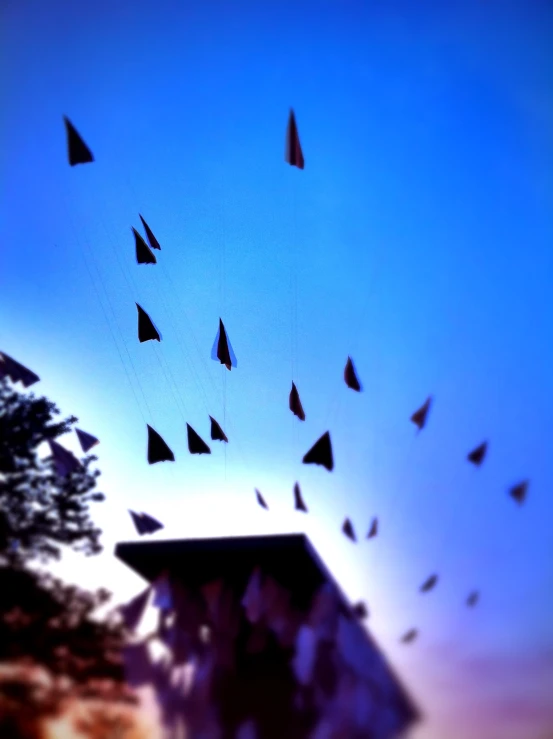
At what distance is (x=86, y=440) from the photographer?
6.59m

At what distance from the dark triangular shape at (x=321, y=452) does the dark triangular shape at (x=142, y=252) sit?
9.42ft

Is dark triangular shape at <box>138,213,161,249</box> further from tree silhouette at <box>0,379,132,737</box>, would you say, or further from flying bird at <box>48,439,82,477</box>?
tree silhouette at <box>0,379,132,737</box>

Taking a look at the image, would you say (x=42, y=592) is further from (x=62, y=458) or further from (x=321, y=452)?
(x=321, y=452)

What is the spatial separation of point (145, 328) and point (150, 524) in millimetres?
2442

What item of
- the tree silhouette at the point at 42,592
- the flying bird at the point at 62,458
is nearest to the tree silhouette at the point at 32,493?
the tree silhouette at the point at 42,592

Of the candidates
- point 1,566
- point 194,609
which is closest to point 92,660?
point 1,566

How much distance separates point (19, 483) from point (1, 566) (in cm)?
143

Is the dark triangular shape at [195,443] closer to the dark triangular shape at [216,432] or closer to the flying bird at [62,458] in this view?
the dark triangular shape at [216,432]

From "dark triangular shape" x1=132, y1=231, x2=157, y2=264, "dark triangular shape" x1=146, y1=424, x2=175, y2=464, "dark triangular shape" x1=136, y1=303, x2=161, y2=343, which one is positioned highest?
"dark triangular shape" x1=132, y1=231, x2=157, y2=264

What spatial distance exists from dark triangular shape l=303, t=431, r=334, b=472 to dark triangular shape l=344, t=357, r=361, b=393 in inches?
27.5

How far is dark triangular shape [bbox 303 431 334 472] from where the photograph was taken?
6387 mm

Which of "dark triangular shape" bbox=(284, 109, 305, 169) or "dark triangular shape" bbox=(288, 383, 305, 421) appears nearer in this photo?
"dark triangular shape" bbox=(284, 109, 305, 169)

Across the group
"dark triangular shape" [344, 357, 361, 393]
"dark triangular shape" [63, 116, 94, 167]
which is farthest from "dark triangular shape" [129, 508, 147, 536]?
"dark triangular shape" [63, 116, 94, 167]

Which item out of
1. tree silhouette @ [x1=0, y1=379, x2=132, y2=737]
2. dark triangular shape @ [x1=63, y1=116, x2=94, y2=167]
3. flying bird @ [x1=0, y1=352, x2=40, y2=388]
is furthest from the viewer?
tree silhouette @ [x1=0, y1=379, x2=132, y2=737]
